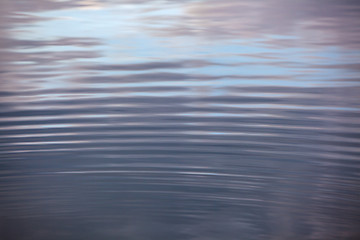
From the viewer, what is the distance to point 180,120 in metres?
0.37

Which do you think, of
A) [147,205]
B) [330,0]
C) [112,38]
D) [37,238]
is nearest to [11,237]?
[37,238]

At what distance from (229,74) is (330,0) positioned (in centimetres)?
15

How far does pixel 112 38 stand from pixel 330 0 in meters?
0.26

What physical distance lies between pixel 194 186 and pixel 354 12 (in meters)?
0.29

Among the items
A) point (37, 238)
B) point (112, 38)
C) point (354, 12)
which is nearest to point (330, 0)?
point (354, 12)

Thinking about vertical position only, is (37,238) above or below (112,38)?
below

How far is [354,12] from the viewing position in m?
0.34

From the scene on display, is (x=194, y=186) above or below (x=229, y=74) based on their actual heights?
below

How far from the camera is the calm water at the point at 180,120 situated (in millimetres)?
345

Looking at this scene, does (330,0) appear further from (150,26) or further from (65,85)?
(65,85)

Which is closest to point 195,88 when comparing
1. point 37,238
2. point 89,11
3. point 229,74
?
point 229,74

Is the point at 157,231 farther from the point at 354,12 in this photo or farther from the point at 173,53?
the point at 354,12

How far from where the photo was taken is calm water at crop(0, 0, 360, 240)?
345 millimetres

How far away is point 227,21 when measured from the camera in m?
0.35
